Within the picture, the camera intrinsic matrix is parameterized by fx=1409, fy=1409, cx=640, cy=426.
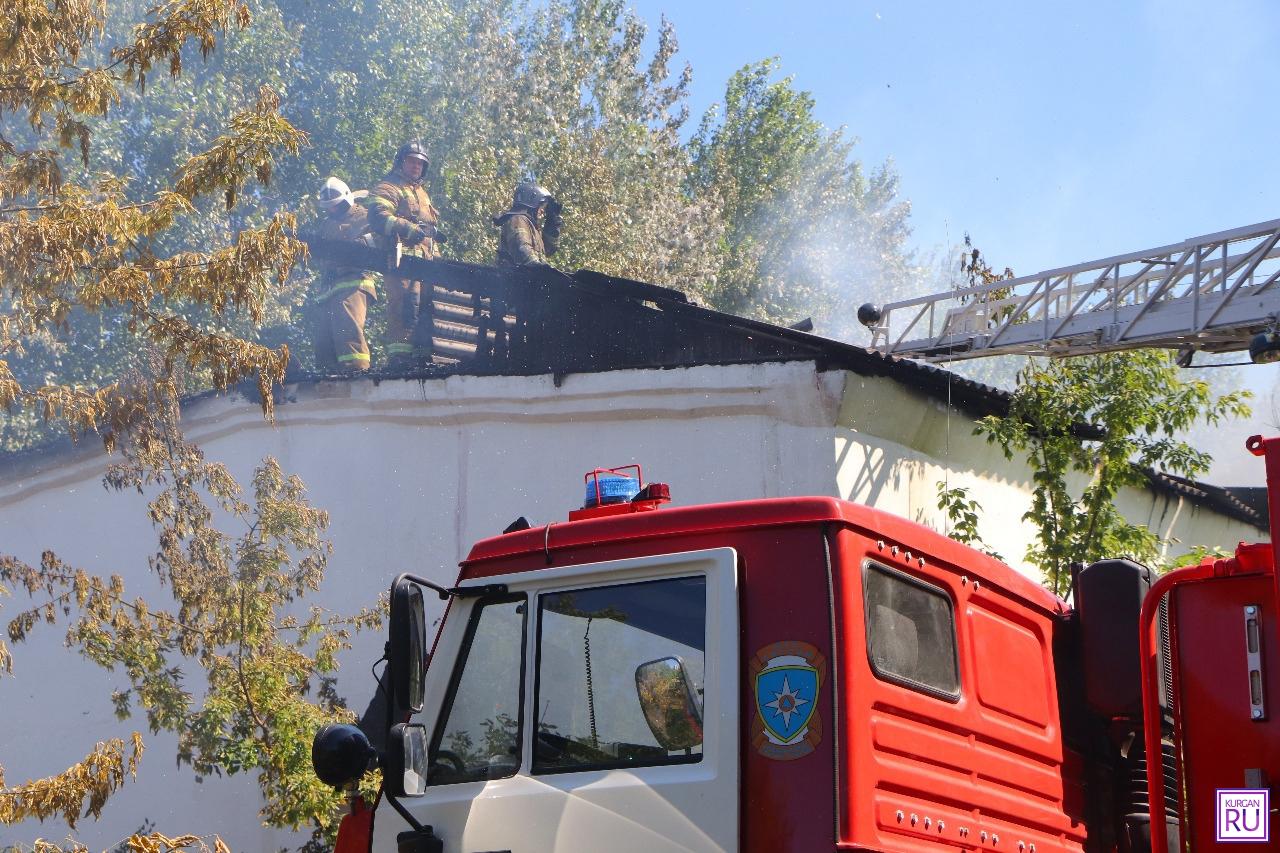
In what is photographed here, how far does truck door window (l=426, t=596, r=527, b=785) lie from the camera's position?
146 inches

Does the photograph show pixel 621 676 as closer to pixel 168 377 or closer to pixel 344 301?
pixel 168 377

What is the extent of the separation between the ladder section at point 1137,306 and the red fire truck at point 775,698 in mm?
9307

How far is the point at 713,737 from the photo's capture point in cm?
337

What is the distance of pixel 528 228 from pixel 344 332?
2.80 meters

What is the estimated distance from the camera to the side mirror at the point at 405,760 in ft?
11.7

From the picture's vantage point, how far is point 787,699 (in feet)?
10.9

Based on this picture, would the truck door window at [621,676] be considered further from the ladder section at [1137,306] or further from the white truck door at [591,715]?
the ladder section at [1137,306]

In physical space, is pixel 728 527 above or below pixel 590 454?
below

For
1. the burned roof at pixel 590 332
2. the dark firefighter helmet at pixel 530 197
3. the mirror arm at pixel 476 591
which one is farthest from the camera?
the dark firefighter helmet at pixel 530 197

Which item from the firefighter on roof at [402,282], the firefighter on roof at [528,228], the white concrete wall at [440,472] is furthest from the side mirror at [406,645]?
the firefighter on roof at [528,228]

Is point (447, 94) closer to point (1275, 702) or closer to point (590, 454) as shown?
point (590, 454)

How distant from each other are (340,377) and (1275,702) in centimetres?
1076

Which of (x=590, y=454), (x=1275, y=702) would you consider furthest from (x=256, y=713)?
(x=1275, y=702)

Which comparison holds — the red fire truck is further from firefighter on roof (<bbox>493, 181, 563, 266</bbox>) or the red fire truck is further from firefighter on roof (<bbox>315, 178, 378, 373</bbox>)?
firefighter on roof (<bbox>493, 181, 563, 266</bbox>)
